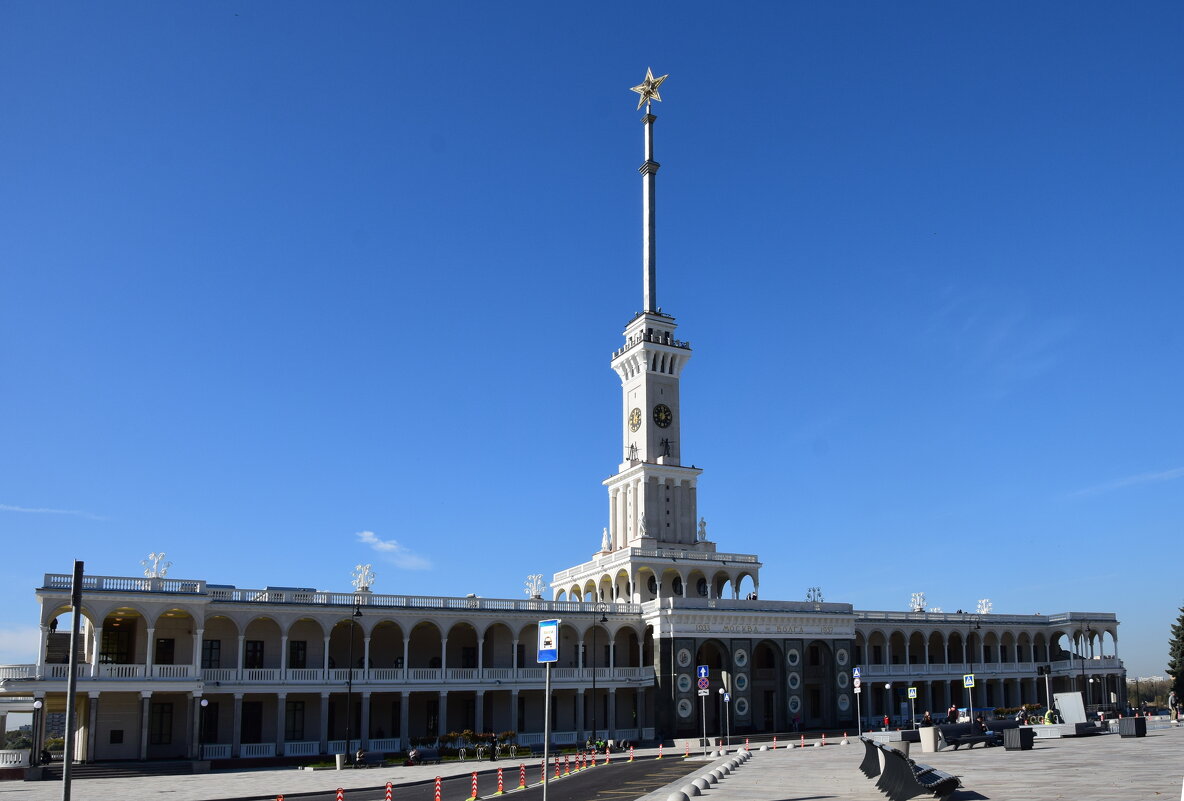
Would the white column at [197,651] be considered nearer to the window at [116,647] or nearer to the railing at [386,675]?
the window at [116,647]

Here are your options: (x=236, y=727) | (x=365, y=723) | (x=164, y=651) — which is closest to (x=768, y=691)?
(x=365, y=723)

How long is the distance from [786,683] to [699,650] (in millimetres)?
7509

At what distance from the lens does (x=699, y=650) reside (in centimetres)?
7819

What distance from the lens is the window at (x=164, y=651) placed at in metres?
63.6

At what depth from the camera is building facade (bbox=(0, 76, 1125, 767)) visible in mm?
60469

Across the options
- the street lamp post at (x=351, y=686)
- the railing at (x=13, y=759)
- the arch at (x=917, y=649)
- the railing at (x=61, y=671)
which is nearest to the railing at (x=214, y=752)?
the street lamp post at (x=351, y=686)

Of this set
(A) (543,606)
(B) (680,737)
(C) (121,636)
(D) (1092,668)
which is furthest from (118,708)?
(D) (1092,668)

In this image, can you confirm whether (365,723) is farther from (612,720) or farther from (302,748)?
(612,720)

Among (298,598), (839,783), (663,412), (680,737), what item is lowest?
(680,737)

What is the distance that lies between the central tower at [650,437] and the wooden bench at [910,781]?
5797 cm

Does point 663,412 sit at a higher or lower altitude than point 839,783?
higher

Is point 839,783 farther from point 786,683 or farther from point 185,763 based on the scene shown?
point 786,683

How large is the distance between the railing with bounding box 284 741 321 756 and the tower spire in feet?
143

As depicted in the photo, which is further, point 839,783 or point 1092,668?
point 1092,668
